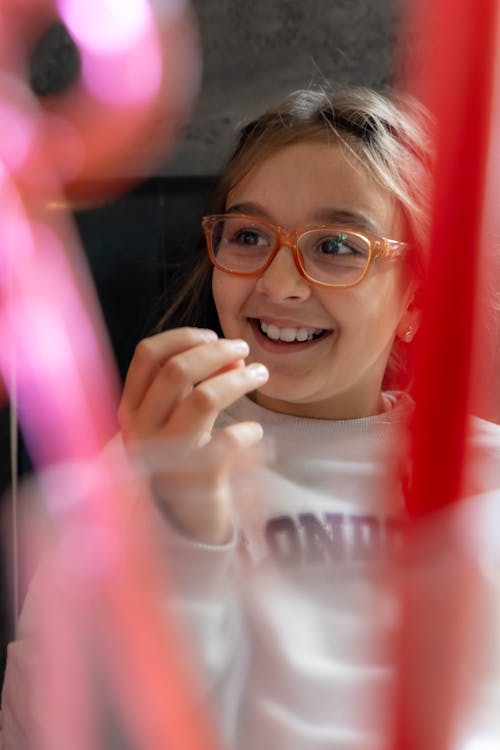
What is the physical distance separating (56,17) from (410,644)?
2.13ft

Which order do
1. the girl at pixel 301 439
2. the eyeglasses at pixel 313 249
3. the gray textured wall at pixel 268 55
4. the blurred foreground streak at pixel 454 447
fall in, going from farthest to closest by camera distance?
1. the gray textured wall at pixel 268 55
2. the eyeglasses at pixel 313 249
3. the girl at pixel 301 439
4. the blurred foreground streak at pixel 454 447

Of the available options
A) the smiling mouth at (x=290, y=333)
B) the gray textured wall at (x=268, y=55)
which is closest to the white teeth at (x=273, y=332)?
the smiling mouth at (x=290, y=333)

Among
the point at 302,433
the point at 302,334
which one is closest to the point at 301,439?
the point at 302,433

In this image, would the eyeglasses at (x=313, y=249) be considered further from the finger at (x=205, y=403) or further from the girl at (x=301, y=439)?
the finger at (x=205, y=403)

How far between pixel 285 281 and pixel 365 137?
0.14 metres

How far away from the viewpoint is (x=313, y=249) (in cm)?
64

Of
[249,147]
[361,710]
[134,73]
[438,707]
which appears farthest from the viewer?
[134,73]

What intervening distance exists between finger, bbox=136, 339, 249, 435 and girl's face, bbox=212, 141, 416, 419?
0.14 m

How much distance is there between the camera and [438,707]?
1.61 feet

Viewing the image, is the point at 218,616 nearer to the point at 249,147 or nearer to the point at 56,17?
the point at 249,147

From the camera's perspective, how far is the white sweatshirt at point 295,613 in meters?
0.58

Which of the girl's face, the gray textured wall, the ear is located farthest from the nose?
the gray textured wall

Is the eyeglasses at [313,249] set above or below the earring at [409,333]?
above

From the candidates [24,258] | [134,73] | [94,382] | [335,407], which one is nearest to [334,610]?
[335,407]
